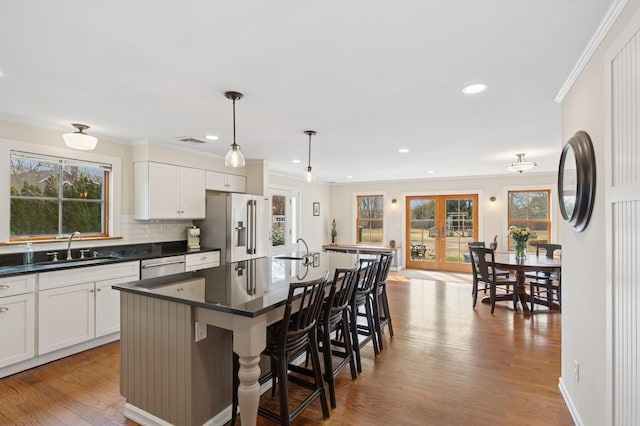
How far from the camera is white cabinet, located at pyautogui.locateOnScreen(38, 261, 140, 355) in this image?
3051 mm

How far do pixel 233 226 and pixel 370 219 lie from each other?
490cm

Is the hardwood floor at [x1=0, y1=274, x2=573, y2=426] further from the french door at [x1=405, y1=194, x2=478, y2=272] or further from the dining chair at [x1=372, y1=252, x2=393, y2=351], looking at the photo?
the french door at [x1=405, y1=194, x2=478, y2=272]

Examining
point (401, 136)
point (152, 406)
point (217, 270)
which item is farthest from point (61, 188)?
point (401, 136)

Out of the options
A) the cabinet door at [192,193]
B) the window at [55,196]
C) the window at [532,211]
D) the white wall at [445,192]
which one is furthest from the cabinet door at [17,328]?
the window at [532,211]

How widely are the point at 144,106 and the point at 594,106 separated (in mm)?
3353

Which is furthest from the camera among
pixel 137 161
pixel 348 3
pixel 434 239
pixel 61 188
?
pixel 434 239

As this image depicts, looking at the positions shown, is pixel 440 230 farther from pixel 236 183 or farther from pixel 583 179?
pixel 583 179

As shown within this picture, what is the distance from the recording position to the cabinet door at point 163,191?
4240 mm

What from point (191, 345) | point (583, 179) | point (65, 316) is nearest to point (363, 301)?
point (191, 345)

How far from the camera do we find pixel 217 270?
3.02m

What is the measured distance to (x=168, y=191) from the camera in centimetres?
443

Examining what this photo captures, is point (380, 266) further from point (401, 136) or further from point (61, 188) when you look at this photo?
point (61, 188)

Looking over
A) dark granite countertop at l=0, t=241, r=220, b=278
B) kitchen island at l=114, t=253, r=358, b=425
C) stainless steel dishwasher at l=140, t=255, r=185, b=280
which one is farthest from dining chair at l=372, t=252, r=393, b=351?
dark granite countertop at l=0, t=241, r=220, b=278

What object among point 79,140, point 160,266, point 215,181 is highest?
point 79,140
